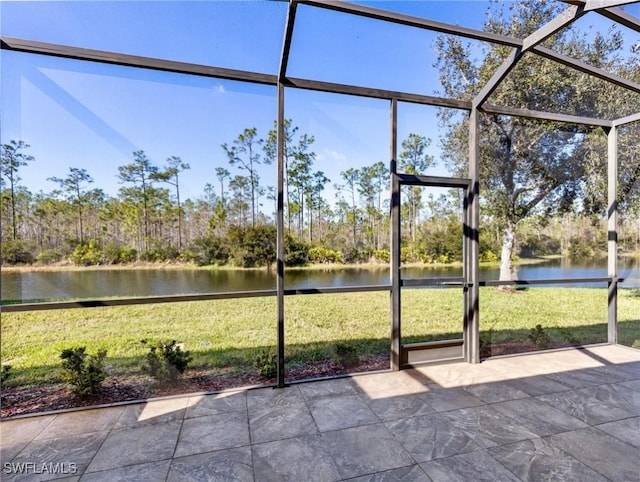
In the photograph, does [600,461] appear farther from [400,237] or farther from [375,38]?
[375,38]

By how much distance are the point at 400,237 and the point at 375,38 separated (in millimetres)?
2009

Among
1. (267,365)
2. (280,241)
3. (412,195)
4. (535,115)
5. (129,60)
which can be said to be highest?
(129,60)

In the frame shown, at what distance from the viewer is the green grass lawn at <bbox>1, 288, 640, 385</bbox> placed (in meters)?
3.03

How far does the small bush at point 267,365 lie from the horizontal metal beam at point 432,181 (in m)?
2.40

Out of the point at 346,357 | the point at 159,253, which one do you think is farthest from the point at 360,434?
the point at 159,253

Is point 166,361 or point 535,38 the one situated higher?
point 535,38

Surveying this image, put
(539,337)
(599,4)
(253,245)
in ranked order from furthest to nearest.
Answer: (539,337) < (253,245) < (599,4)

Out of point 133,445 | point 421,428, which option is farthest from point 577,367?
point 133,445

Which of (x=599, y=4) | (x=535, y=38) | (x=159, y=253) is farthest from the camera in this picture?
(x=159, y=253)

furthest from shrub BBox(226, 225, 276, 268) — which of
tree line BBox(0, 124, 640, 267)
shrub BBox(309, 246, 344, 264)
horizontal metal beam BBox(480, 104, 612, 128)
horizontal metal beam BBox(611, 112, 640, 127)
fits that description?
horizontal metal beam BBox(611, 112, 640, 127)

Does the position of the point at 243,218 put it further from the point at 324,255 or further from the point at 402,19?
the point at 402,19

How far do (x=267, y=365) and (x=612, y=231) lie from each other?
194 inches

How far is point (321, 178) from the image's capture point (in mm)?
3506

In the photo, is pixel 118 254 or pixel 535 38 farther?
pixel 118 254
